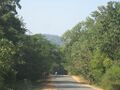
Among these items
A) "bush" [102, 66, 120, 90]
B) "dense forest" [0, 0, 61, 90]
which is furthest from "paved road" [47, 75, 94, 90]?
"dense forest" [0, 0, 61, 90]

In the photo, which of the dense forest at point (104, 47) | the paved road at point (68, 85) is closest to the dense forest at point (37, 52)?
the dense forest at point (104, 47)

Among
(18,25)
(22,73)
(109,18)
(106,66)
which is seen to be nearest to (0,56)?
(18,25)

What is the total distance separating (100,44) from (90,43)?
11.0 m

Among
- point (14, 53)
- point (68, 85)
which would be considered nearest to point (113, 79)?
point (68, 85)

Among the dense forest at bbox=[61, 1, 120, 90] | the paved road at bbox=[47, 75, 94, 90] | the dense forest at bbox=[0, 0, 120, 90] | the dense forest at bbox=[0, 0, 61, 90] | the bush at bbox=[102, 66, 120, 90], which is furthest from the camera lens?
the dense forest at bbox=[61, 1, 120, 90]

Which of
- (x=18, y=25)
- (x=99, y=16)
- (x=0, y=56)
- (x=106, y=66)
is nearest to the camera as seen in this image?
(x=0, y=56)

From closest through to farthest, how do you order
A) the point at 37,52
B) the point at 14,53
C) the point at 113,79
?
the point at 14,53, the point at 113,79, the point at 37,52

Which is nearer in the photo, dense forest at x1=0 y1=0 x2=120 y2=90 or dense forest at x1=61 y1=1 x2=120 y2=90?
Result: dense forest at x1=0 y1=0 x2=120 y2=90

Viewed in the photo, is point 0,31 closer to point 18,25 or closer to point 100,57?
point 18,25

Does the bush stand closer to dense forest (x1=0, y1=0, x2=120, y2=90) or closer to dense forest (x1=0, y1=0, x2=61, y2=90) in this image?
dense forest (x1=0, y1=0, x2=120, y2=90)

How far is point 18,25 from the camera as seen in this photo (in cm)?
5300

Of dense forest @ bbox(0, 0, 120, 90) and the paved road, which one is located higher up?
dense forest @ bbox(0, 0, 120, 90)

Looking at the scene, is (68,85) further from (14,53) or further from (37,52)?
(14,53)

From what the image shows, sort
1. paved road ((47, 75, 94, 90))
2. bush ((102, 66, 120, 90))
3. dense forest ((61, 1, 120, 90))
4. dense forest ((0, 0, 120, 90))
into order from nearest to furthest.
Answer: dense forest ((0, 0, 120, 90))
bush ((102, 66, 120, 90))
paved road ((47, 75, 94, 90))
dense forest ((61, 1, 120, 90))
